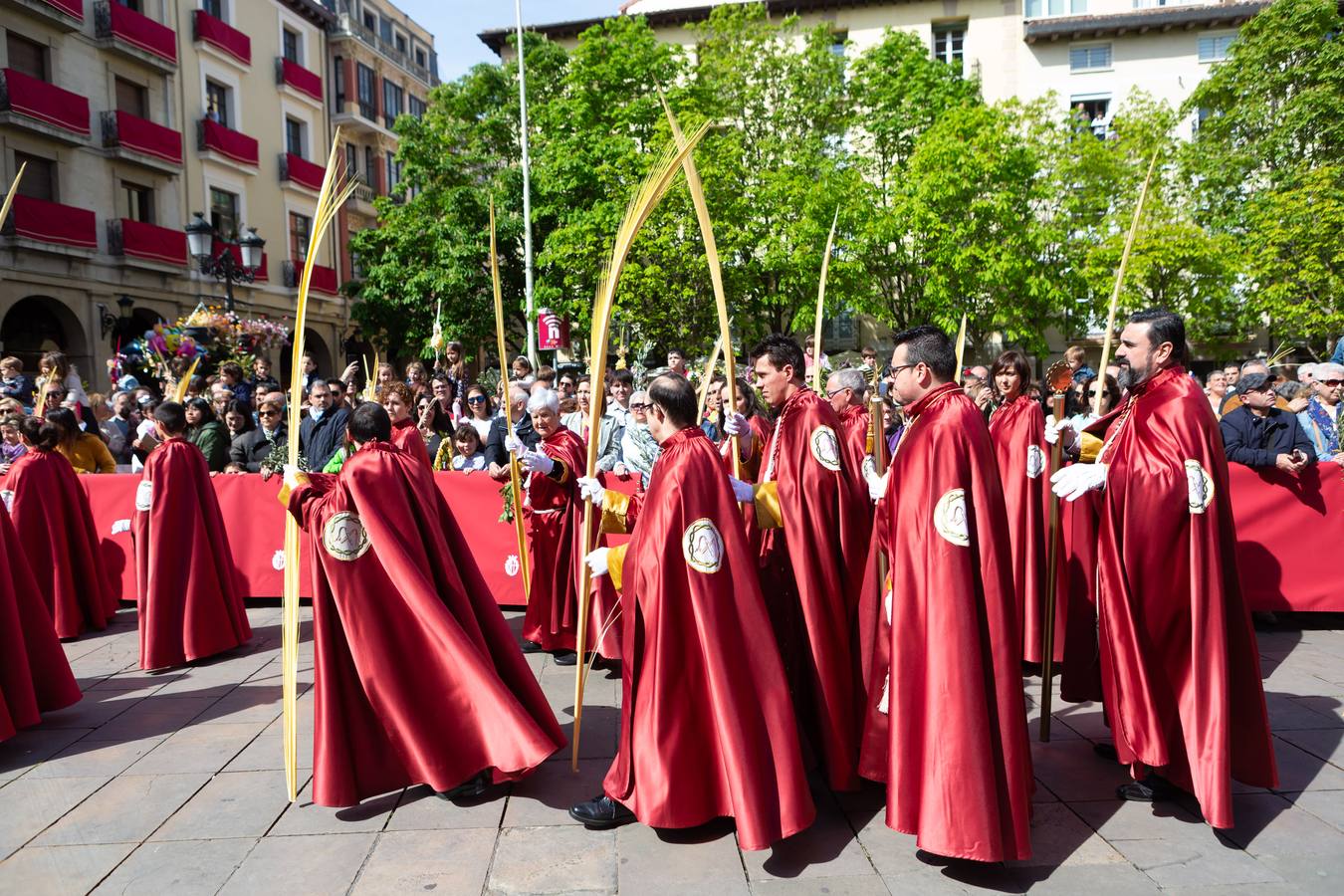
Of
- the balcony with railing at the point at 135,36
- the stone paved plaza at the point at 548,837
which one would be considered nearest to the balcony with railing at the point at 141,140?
the balcony with railing at the point at 135,36

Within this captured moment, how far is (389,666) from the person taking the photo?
413cm

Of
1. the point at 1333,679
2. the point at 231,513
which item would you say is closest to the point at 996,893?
the point at 1333,679

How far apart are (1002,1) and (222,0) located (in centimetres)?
2424

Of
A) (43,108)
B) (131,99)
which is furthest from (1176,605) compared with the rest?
(131,99)

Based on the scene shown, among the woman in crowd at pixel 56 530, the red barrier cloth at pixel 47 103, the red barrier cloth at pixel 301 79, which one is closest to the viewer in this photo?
the woman in crowd at pixel 56 530

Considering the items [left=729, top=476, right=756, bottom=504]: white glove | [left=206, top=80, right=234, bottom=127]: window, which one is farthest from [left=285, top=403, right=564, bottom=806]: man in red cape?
[left=206, top=80, right=234, bottom=127]: window

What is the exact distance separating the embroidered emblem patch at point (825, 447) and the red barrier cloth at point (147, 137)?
79.0 feet

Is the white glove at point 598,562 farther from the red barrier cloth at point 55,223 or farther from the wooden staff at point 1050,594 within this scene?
the red barrier cloth at point 55,223

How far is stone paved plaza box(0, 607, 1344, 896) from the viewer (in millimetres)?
3416

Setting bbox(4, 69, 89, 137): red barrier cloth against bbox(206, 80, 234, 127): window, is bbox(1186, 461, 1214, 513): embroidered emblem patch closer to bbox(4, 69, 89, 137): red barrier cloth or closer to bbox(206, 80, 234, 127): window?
bbox(4, 69, 89, 137): red barrier cloth

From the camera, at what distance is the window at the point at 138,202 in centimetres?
2349

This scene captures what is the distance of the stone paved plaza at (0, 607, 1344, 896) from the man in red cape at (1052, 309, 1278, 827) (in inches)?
11.7

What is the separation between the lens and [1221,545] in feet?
12.7

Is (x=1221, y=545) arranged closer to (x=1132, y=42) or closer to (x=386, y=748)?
(x=386, y=748)
